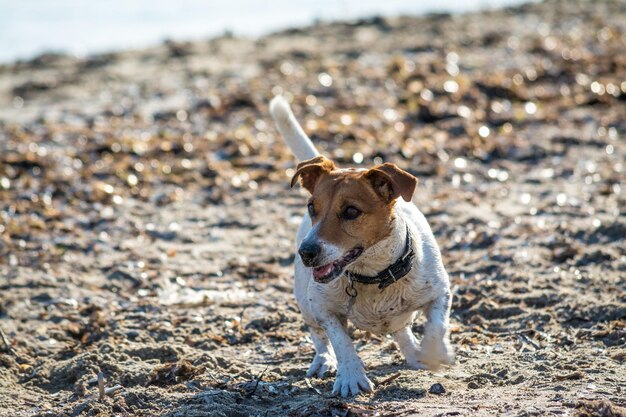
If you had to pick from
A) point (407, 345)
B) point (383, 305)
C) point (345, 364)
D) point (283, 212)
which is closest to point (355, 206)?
point (383, 305)

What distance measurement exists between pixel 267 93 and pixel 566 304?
7.33 m

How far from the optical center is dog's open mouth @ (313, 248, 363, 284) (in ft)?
17.1

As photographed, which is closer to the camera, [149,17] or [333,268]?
[333,268]

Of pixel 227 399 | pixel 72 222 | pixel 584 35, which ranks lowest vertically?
pixel 227 399

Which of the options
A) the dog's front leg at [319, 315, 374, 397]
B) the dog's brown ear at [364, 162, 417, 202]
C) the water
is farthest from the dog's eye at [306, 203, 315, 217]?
the water

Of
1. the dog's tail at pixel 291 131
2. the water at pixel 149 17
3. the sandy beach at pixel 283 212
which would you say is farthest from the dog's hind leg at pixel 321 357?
the water at pixel 149 17

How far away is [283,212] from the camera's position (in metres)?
9.49

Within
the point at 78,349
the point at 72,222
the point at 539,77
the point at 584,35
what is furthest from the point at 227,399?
the point at 584,35

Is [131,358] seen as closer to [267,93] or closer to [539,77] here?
[267,93]

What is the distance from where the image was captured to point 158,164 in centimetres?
1095

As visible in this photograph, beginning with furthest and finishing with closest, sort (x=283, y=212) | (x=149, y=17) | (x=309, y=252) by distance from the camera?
(x=149, y=17) < (x=283, y=212) < (x=309, y=252)

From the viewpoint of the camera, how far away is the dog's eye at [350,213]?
17.6ft

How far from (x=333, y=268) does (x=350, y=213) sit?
1.08 ft

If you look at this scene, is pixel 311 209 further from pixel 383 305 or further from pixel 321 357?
pixel 321 357
